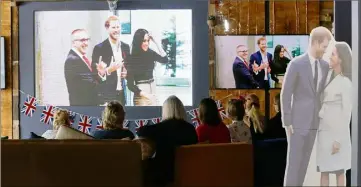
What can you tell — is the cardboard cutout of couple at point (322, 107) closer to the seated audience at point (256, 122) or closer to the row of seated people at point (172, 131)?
the row of seated people at point (172, 131)

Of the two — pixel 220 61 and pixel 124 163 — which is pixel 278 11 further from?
pixel 124 163

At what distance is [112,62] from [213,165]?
3.04 meters

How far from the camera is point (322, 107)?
4109 mm

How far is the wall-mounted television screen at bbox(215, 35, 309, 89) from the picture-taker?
22.1 ft

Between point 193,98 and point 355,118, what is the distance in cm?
308

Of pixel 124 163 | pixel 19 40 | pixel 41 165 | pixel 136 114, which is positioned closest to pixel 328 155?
pixel 124 163

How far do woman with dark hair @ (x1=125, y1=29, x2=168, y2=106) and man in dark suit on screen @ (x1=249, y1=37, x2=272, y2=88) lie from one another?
110cm

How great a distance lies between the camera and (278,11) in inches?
267

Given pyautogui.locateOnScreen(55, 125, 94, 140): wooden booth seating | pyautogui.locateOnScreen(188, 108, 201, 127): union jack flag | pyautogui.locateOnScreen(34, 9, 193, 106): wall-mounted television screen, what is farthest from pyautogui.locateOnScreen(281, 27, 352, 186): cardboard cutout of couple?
pyautogui.locateOnScreen(34, 9, 193, 106): wall-mounted television screen

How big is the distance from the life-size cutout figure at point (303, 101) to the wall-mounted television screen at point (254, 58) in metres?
2.55

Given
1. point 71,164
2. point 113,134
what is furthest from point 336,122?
point 71,164

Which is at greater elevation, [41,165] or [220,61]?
[220,61]

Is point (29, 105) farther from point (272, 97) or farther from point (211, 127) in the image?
point (211, 127)

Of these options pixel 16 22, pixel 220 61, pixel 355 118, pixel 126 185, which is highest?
pixel 16 22
